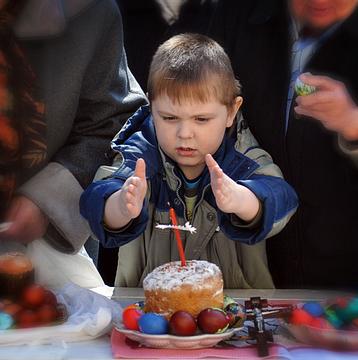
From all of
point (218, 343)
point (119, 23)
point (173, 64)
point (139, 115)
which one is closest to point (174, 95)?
point (173, 64)

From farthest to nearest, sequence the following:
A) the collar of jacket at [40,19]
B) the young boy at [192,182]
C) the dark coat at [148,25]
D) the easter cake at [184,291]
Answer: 1. the dark coat at [148,25]
2. the collar of jacket at [40,19]
3. the young boy at [192,182]
4. the easter cake at [184,291]

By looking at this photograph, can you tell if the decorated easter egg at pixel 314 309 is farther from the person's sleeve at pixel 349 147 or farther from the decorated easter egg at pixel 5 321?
the decorated easter egg at pixel 5 321

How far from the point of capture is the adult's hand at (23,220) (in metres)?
1.87

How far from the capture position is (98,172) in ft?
6.28

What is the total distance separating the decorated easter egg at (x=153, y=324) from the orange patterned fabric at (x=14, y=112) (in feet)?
1.91

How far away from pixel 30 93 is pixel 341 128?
29.9 inches

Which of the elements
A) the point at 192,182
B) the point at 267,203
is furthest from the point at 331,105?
the point at 192,182

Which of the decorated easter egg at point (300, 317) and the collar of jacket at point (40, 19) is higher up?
the collar of jacket at point (40, 19)

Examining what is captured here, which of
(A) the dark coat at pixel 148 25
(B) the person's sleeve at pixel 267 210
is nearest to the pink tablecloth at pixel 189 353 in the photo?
(B) the person's sleeve at pixel 267 210

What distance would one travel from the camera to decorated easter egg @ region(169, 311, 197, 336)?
1444 millimetres

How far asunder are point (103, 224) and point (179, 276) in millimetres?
300

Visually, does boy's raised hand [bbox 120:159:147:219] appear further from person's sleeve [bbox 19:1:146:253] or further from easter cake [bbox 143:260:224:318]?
person's sleeve [bbox 19:1:146:253]

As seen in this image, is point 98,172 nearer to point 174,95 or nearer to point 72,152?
point 72,152

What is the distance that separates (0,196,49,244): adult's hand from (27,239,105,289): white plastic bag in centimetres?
3
